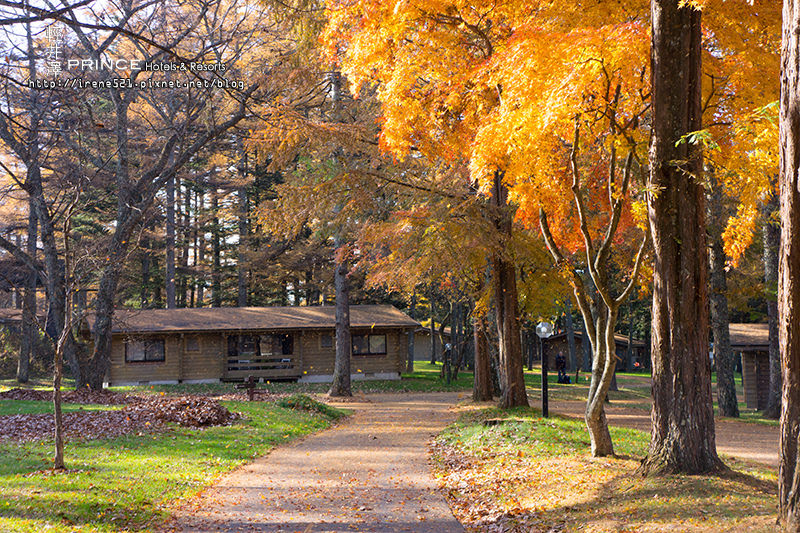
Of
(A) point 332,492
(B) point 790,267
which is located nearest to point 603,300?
(B) point 790,267

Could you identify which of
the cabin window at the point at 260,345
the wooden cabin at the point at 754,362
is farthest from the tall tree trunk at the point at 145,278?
the wooden cabin at the point at 754,362

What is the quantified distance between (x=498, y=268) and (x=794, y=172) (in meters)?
11.1

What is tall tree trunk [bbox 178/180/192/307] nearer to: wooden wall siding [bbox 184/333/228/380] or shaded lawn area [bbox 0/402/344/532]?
wooden wall siding [bbox 184/333/228/380]

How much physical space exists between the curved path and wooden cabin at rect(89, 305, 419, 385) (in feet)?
52.2

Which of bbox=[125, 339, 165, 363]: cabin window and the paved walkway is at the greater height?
bbox=[125, 339, 165, 363]: cabin window

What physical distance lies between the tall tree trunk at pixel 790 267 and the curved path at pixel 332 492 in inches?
124

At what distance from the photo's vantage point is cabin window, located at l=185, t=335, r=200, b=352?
1139 inches

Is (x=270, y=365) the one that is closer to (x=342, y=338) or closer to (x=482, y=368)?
(x=342, y=338)

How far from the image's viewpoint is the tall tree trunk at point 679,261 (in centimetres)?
691

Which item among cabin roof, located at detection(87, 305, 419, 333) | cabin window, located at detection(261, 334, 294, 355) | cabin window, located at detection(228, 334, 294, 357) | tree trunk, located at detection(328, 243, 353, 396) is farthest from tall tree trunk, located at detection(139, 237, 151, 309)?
tree trunk, located at detection(328, 243, 353, 396)

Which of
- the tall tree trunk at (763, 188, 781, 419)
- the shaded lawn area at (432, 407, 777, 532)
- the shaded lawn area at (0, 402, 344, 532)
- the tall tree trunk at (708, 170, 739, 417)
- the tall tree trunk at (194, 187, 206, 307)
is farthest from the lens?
the tall tree trunk at (194, 187, 206, 307)

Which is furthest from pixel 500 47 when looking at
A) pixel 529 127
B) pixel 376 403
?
pixel 376 403

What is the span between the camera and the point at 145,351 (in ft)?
94.2

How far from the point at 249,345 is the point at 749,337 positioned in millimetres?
21496
